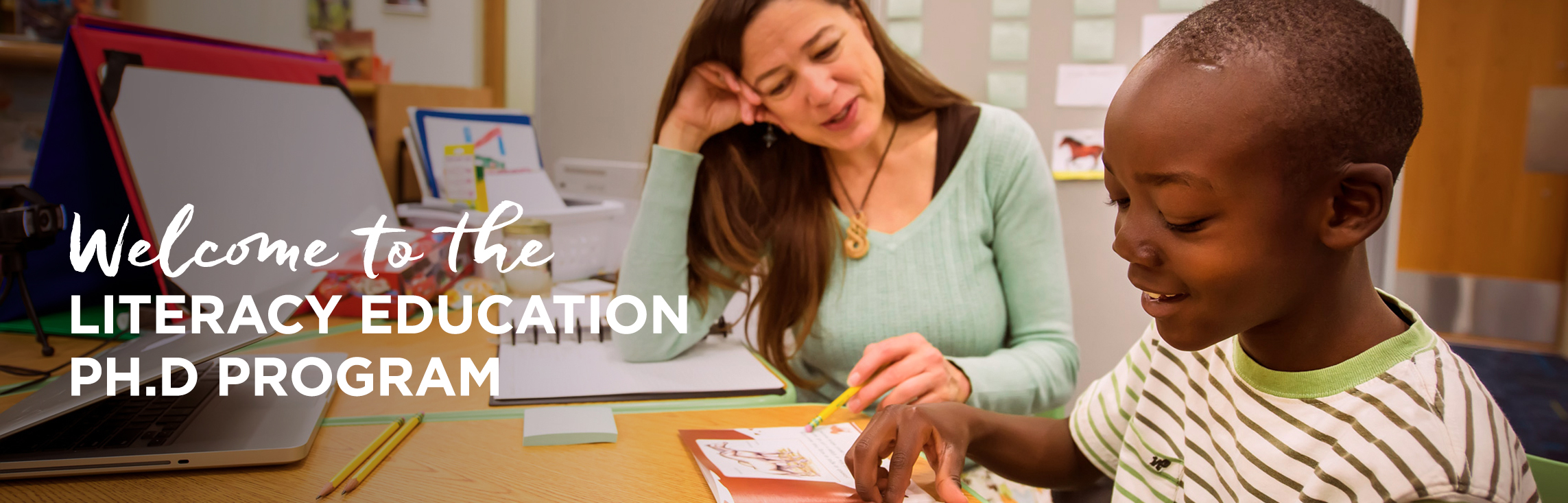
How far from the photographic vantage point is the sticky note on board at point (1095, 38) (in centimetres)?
193

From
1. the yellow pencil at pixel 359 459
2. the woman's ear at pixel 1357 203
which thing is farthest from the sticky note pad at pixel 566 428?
the woman's ear at pixel 1357 203

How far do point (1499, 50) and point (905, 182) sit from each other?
4164 mm

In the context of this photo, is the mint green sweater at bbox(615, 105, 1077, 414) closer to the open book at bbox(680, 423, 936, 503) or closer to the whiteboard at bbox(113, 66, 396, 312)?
the open book at bbox(680, 423, 936, 503)

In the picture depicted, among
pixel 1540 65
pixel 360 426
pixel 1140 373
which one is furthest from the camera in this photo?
pixel 1540 65

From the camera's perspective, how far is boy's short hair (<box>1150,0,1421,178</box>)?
477 mm

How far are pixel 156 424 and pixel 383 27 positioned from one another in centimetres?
301

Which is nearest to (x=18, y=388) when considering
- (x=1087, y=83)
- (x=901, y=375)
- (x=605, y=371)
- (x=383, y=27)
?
(x=605, y=371)

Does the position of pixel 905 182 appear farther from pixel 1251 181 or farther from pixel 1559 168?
pixel 1559 168

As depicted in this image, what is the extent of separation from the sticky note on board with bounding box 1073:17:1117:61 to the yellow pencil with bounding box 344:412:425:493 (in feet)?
5.17

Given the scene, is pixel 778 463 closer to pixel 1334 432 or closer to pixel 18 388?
pixel 1334 432

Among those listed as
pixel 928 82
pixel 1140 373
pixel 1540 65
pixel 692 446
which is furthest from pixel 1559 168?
pixel 692 446

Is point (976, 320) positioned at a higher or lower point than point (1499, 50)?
lower

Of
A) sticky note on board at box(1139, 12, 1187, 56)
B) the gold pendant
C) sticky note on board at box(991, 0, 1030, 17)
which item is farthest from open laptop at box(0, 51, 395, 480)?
sticky note on board at box(1139, 12, 1187, 56)

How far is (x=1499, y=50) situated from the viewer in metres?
4.02
